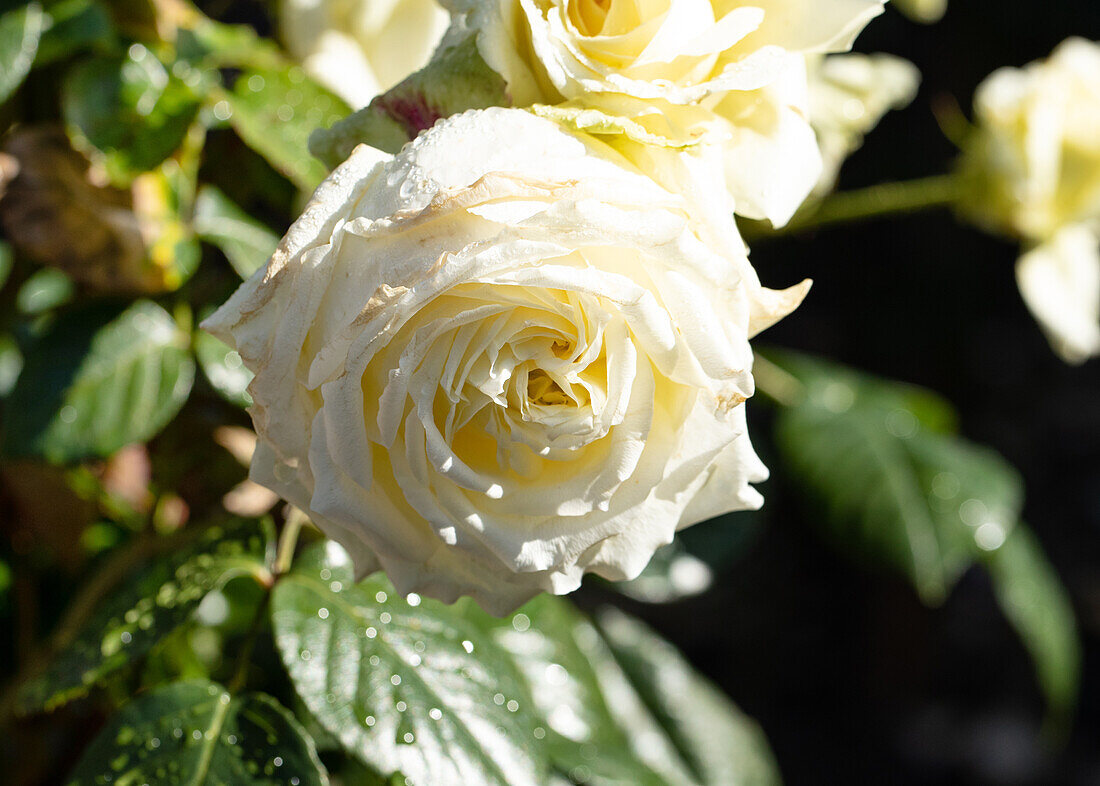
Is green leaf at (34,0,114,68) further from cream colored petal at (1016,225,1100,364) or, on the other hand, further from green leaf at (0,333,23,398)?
cream colored petal at (1016,225,1100,364)

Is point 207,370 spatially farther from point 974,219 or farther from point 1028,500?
point 1028,500

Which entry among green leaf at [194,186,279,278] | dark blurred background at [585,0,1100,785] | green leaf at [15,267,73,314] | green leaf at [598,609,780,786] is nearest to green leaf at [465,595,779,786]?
green leaf at [598,609,780,786]

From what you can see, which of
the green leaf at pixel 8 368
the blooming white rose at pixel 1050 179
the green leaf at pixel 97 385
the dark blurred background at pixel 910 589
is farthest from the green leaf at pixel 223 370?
the dark blurred background at pixel 910 589

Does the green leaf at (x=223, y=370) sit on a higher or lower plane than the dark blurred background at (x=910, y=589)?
higher

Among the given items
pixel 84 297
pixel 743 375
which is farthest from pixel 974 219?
pixel 84 297

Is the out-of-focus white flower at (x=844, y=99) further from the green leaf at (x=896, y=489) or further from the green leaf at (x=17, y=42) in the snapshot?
the green leaf at (x=17, y=42)
